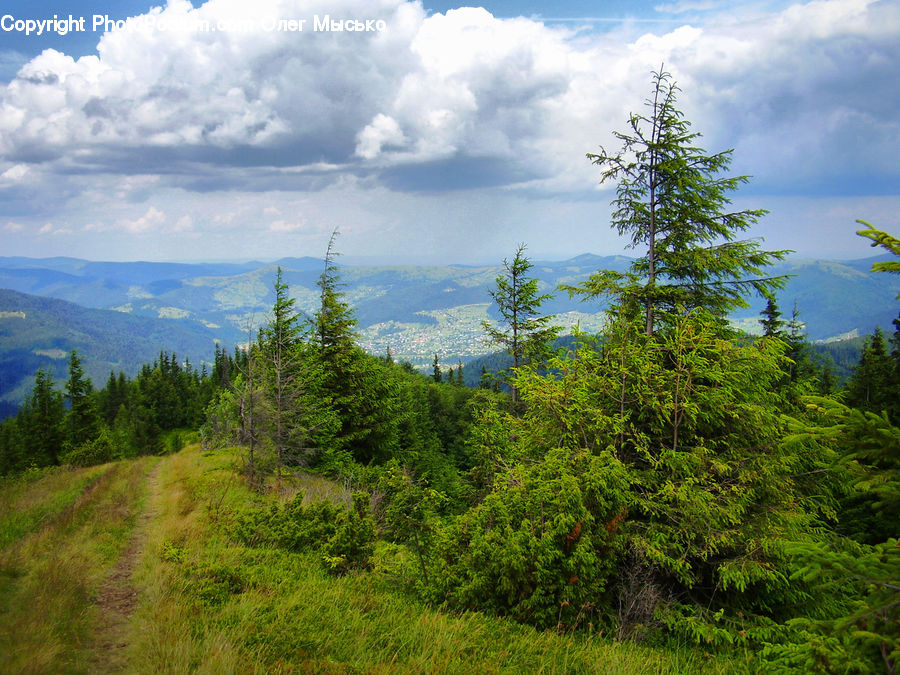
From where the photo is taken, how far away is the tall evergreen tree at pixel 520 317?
18.5 metres

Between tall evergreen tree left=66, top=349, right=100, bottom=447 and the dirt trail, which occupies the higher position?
the dirt trail

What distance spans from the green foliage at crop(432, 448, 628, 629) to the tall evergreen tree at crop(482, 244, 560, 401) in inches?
429

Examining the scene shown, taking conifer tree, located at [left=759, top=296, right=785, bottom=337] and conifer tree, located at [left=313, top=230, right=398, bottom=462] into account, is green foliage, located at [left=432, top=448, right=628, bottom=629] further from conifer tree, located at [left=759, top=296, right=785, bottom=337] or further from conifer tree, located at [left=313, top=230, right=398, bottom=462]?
conifer tree, located at [left=759, top=296, right=785, bottom=337]

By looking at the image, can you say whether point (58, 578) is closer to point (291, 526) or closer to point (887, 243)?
point (291, 526)

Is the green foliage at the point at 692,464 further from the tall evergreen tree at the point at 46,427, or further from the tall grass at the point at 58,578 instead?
the tall evergreen tree at the point at 46,427

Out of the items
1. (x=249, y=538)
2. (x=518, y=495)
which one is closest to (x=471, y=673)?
(x=518, y=495)

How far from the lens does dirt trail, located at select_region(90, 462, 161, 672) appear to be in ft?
16.3

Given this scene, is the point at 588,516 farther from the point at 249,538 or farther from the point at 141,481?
the point at 141,481

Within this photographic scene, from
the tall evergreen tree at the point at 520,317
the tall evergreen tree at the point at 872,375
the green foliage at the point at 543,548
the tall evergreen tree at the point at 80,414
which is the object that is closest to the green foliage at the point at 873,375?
the tall evergreen tree at the point at 872,375

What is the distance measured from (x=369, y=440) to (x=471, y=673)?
17742 millimetres

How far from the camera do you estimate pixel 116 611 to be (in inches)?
248

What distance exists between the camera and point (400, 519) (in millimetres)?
8266

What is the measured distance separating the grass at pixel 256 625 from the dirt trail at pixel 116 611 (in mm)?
44

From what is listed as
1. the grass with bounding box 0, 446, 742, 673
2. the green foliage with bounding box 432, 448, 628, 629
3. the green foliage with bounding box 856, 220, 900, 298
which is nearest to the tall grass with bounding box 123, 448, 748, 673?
the grass with bounding box 0, 446, 742, 673
